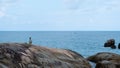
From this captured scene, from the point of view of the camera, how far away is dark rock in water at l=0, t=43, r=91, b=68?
11051 mm

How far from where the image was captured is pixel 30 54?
11695mm

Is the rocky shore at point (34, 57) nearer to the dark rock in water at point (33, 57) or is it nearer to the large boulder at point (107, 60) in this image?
the dark rock in water at point (33, 57)

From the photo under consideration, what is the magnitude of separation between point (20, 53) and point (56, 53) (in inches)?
76.3

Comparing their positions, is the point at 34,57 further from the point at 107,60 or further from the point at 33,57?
the point at 107,60

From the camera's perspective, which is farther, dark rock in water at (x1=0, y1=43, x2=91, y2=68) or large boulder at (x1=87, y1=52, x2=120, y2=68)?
large boulder at (x1=87, y1=52, x2=120, y2=68)

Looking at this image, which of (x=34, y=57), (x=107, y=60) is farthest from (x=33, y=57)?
(x=107, y=60)

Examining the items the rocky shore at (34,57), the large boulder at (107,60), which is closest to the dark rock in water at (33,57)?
the rocky shore at (34,57)

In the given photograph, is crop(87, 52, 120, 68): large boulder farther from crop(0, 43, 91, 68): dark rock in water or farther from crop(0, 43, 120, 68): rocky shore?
crop(0, 43, 91, 68): dark rock in water

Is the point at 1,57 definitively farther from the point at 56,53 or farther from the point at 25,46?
the point at 56,53

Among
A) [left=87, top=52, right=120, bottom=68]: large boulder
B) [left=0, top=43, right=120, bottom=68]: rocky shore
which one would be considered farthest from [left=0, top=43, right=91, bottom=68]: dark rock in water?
[left=87, top=52, right=120, bottom=68]: large boulder

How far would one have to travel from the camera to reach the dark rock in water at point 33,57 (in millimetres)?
11051

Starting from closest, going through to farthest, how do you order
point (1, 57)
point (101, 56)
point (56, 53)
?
point (1, 57) → point (56, 53) → point (101, 56)

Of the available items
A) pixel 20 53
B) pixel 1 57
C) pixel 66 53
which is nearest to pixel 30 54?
pixel 20 53

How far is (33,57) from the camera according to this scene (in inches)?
457
